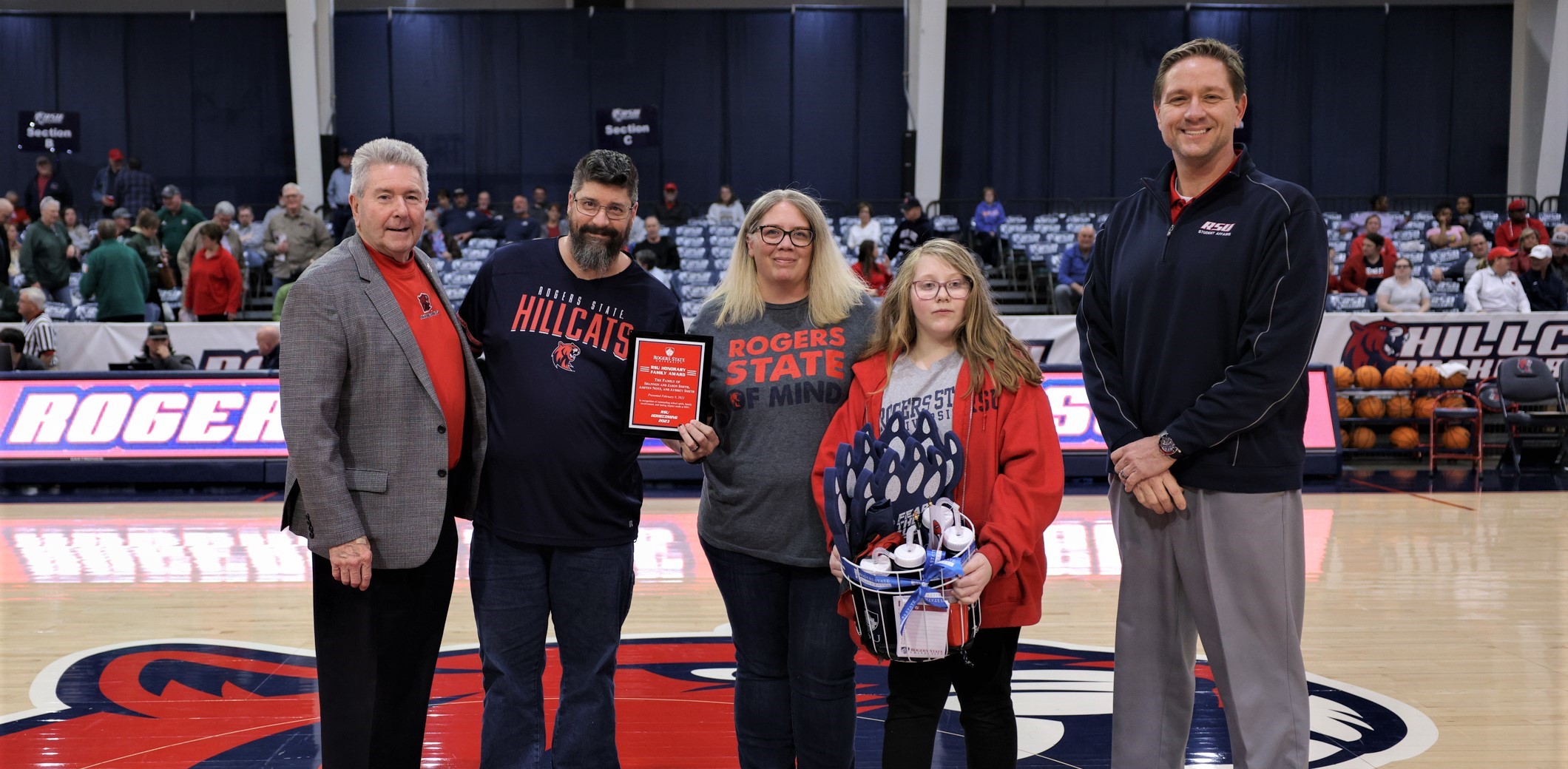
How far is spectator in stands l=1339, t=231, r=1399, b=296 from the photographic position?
44.2 feet

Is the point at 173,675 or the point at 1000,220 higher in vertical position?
the point at 1000,220

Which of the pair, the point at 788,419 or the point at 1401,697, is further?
the point at 1401,697

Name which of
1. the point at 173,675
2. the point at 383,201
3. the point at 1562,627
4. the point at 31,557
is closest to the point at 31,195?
the point at 31,557

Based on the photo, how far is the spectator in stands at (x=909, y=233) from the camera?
48.9ft

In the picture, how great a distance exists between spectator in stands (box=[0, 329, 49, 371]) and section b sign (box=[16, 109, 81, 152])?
9.70 m

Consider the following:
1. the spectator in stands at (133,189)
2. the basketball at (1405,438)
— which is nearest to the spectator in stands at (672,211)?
the spectator in stands at (133,189)

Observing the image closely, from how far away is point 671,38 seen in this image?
21766 millimetres

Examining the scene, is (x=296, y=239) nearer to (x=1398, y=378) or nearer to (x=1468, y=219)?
(x=1398, y=378)

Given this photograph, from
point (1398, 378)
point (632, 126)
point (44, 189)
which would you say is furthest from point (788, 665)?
point (44, 189)

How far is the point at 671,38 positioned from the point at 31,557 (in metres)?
16.7

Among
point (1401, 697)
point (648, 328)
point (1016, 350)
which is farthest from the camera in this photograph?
point (1401, 697)

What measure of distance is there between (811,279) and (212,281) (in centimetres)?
1086

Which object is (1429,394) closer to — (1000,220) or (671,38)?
(1000,220)

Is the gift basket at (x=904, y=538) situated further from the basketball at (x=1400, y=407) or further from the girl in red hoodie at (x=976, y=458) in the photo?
the basketball at (x=1400, y=407)
